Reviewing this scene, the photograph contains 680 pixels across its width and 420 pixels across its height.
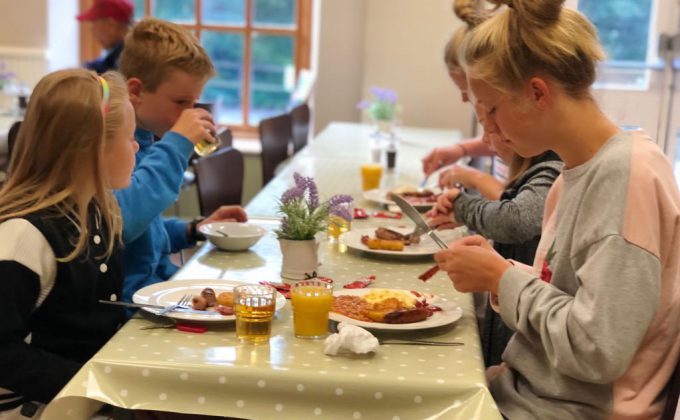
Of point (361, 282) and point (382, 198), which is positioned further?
point (382, 198)

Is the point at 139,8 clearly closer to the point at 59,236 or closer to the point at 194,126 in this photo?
the point at 194,126

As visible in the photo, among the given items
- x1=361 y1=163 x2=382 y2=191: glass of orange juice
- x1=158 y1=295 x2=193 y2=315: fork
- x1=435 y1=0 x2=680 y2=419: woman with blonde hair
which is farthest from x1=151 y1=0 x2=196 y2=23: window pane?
x1=435 y1=0 x2=680 y2=419: woman with blonde hair

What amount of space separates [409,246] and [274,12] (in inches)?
165

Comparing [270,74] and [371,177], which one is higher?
[270,74]

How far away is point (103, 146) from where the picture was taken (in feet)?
5.43

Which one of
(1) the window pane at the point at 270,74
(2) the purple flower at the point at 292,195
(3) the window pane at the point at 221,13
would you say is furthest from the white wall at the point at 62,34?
(2) the purple flower at the point at 292,195

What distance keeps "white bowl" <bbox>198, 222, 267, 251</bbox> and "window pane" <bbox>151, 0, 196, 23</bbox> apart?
13.7ft

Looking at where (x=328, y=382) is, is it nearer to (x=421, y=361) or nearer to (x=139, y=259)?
(x=421, y=361)

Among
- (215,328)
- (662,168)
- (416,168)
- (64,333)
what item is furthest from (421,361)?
(416,168)

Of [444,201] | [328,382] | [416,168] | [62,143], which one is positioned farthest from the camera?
[416,168]

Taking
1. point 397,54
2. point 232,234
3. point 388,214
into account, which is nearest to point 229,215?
point 232,234

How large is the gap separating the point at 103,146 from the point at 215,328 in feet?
1.39

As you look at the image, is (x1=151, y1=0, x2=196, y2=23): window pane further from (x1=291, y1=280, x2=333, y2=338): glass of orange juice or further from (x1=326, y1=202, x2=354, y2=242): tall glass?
(x1=291, y1=280, x2=333, y2=338): glass of orange juice

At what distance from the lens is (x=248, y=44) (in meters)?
6.07
